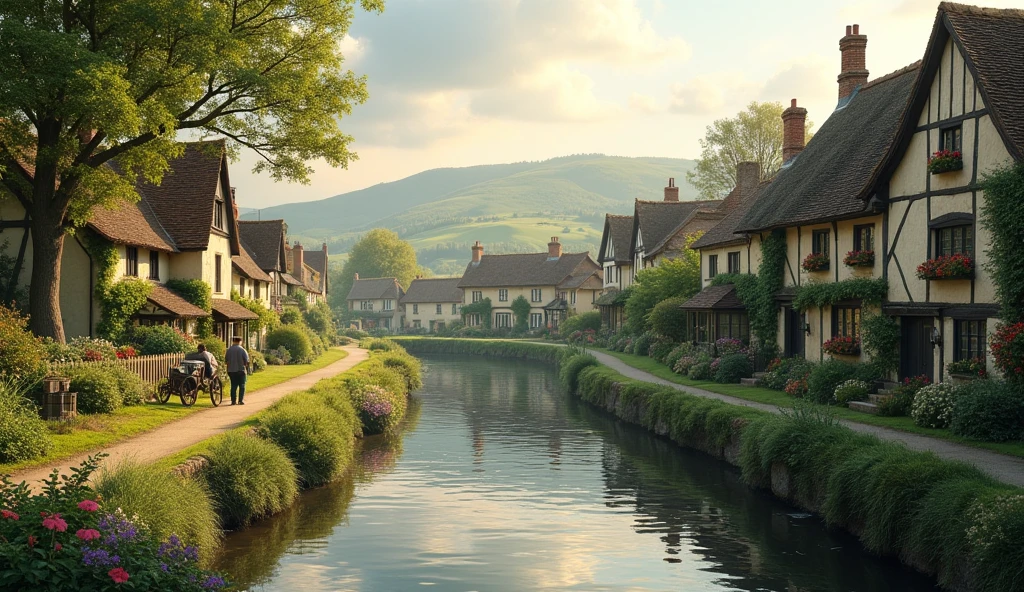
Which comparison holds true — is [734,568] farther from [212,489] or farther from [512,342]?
[512,342]

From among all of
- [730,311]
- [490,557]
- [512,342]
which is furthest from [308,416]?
[512,342]

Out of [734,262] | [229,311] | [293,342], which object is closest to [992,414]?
[734,262]

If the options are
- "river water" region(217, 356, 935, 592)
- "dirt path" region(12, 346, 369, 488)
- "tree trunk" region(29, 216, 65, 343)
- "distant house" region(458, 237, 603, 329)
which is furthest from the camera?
"distant house" region(458, 237, 603, 329)

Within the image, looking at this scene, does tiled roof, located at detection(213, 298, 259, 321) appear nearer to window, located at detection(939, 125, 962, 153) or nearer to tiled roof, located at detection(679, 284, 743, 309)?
tiled roof, located at detection(679, 284, 743, 309)

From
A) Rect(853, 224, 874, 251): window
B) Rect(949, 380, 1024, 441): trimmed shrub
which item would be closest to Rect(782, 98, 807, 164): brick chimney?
Rect(853, 224, 874, 251): window

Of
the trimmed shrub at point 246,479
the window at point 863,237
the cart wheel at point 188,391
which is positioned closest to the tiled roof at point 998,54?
the window at point 863,237

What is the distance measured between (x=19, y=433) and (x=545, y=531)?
31.0 ft

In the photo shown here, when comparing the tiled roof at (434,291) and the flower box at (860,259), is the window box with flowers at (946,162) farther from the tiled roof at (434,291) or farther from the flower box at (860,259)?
the tiled roof at (434,291)

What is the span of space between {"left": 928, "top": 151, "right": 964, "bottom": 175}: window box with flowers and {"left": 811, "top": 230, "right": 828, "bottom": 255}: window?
6710 mm

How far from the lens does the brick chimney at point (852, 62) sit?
34562 millimetres

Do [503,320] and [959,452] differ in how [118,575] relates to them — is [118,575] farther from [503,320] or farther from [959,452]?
[503,320]

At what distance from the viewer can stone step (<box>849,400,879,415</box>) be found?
2193 cm

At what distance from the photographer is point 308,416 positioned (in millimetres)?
19812

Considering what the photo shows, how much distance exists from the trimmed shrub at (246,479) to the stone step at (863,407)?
1419cm
